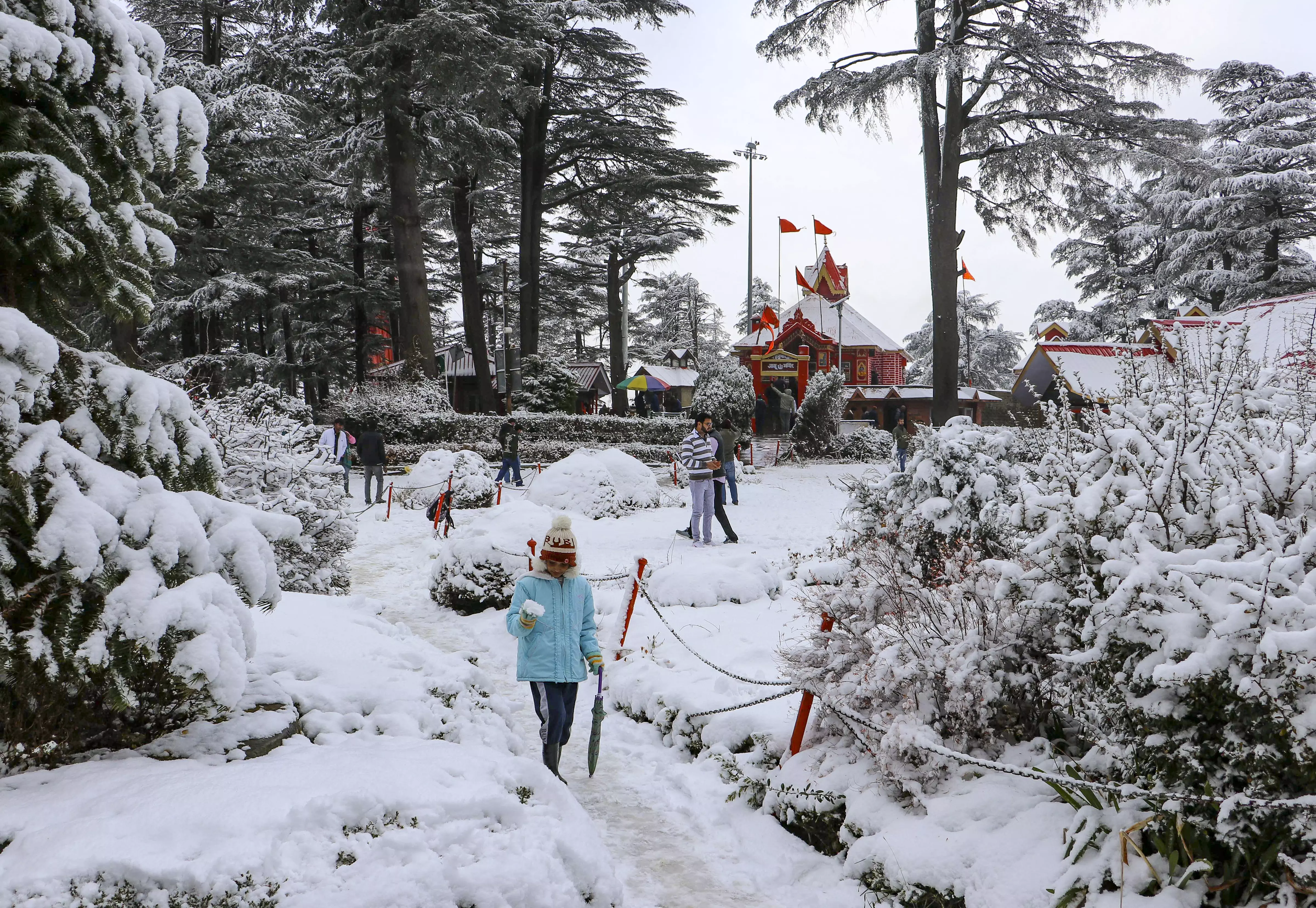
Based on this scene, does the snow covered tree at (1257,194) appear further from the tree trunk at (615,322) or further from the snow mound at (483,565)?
the snow mound at (483,565)

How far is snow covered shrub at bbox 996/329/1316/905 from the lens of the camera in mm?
2631

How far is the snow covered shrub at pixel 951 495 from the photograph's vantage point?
18.7 ft

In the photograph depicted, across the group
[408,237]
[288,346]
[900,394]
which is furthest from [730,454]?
[900,394]

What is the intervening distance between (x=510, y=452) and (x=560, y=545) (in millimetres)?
12541

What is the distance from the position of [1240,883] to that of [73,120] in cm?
525

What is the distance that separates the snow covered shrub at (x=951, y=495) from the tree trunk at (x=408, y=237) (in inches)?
676

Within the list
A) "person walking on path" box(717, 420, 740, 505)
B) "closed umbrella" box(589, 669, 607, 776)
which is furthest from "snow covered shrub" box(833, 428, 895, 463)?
"closed umbrella" box(589, 669, 607, 776)

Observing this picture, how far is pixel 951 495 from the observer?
19.4ft

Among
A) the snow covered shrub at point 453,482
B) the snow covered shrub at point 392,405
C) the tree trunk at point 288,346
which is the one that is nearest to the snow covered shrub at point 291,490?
the snow covered shrub at point 453,482

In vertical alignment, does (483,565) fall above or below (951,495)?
below

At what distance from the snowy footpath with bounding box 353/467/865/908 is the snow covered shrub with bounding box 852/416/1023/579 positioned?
3.87 feet

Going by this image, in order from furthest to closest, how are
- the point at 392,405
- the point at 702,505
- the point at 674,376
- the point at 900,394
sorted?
1. the point at 674,376
2. the point at 900,394
3. the point at 392,405
4. the point at 702,505

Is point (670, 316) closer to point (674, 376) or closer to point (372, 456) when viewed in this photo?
point (674, 376)

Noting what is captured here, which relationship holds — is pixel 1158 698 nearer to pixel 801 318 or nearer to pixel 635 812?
pixel 635 812
